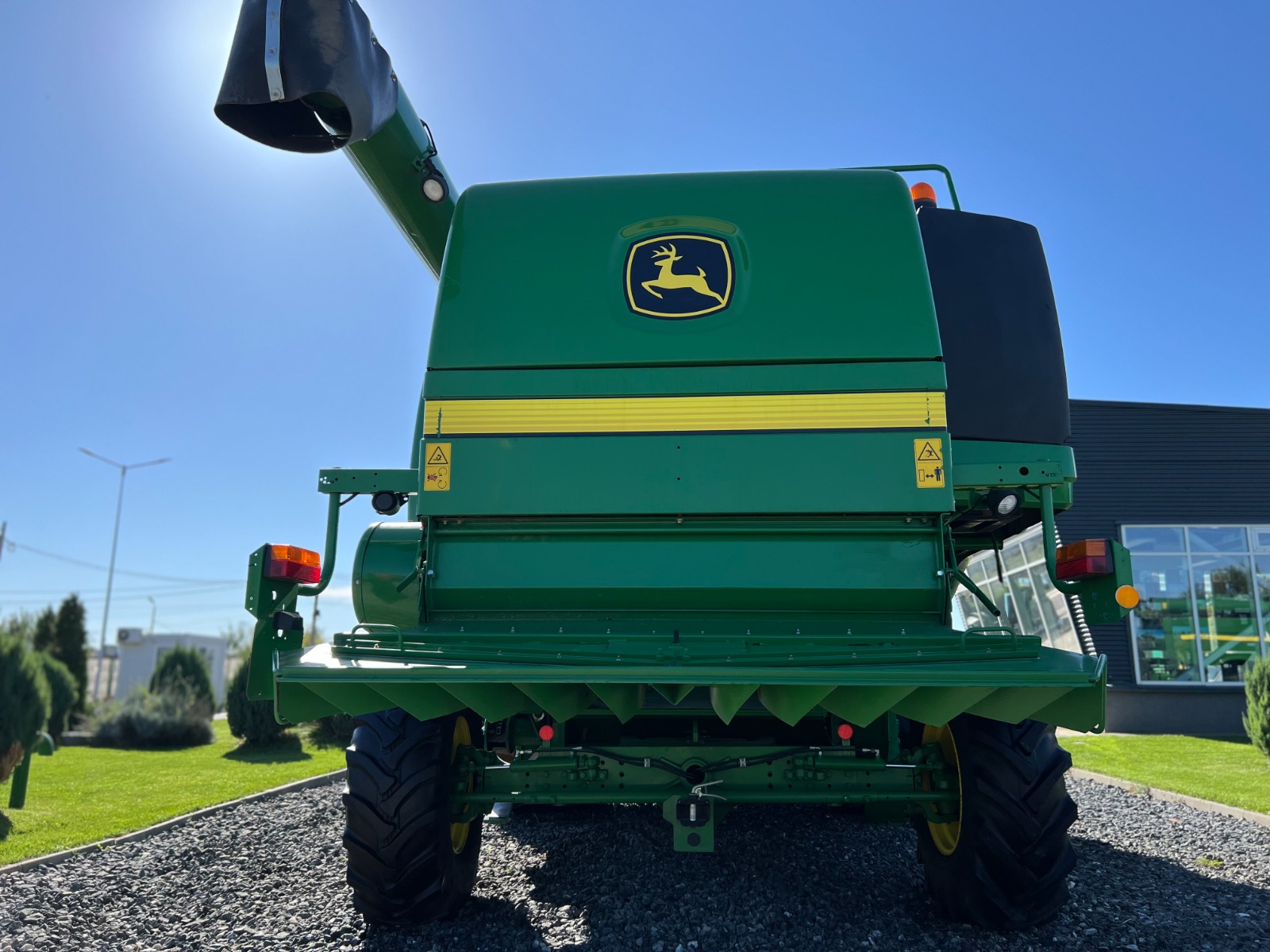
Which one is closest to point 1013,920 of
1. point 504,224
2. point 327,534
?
point 327,534

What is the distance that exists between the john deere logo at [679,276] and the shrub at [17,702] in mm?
8138

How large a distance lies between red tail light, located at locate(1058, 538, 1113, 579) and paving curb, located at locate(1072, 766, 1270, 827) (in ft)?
15.8

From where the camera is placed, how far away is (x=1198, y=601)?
1548cm

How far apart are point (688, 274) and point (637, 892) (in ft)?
10.1

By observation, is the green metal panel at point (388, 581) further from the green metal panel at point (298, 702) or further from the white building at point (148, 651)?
the white building at point (148, 651)

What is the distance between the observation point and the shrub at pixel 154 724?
1441 centimetres

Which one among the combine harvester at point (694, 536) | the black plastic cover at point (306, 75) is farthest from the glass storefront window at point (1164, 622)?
the black plastic cover at point (306, 75)

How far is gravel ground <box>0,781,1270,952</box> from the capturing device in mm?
3732

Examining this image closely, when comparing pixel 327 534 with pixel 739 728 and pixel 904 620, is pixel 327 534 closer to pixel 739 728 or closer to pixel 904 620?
pixel 739 728

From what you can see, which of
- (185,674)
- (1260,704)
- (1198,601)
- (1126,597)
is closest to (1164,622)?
(1198,601)

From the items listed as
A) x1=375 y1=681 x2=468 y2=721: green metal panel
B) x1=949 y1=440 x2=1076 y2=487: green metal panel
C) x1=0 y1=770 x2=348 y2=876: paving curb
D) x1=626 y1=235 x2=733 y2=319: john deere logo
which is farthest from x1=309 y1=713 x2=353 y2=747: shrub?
x1=949 y1=440 x2=1076 y2=487: green metal panel

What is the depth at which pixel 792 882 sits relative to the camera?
4.49 m

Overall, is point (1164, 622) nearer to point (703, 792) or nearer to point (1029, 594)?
point (1029, 594)

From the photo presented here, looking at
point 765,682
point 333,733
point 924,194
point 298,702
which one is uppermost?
point 924,194
